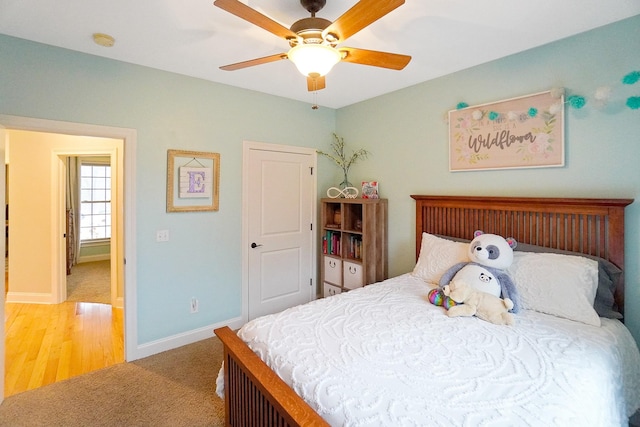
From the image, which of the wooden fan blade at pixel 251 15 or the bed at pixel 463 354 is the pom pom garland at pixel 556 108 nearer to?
the bed at pixel 463 354

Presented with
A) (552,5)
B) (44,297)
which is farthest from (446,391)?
(44,297)

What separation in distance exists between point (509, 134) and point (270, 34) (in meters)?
1.95

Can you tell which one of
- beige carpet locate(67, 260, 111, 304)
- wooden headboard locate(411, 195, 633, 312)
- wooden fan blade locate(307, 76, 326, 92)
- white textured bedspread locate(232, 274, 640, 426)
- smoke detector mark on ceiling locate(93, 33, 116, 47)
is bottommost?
beige carpet locate(67, 260, 111, 304)

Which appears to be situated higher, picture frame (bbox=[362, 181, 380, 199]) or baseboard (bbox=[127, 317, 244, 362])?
picture frame (bbox=[362, 181, 380, 199])

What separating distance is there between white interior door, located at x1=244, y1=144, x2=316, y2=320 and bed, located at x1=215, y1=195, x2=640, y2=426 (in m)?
1.43

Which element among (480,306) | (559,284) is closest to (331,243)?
(480,306)

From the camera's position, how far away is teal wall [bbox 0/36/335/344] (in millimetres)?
2285

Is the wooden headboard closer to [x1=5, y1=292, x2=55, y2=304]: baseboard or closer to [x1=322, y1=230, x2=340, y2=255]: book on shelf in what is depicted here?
[x1=322, y1=230, x2=340, y2=255]: book on shelf

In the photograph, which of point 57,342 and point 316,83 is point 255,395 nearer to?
point 316,83

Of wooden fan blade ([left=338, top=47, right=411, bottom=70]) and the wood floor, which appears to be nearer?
wooden fan blade ([left=338, top=47, right=411, bottom=70])

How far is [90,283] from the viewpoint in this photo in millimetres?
5012

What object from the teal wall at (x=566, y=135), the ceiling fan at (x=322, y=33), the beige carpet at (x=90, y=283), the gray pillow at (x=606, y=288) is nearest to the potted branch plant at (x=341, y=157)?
the teal wall at (x=566, y=135)

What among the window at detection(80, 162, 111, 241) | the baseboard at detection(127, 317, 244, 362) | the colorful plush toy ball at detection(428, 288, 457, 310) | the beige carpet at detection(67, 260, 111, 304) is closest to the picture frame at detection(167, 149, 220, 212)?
the baseboard at detection(127, 317, 244, 362)

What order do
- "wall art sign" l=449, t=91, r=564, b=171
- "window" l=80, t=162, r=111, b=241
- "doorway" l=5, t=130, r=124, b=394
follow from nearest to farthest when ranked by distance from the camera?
1. "wall art sign" l=449, t=91, r=564, b=171
2. "doorway" l=5, t=130, r=124, b=394
3. "window" l=80, t=162, r=111, b=241
